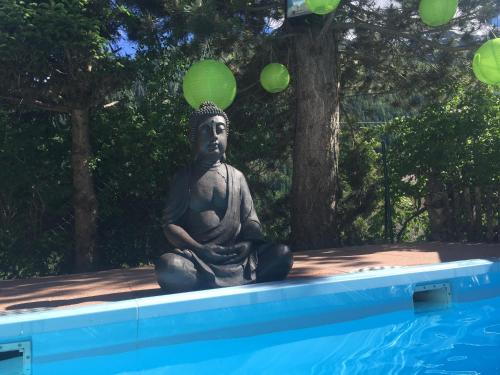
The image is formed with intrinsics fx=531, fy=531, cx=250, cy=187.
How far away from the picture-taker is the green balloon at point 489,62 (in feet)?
16.7

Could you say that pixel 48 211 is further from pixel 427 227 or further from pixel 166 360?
pixel 427 227

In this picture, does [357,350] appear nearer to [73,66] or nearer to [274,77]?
[274,77]

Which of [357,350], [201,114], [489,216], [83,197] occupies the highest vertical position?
[201,114]

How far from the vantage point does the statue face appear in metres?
4.62

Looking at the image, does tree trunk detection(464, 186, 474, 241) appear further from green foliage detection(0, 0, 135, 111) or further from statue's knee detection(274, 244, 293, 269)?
green foliage detection(0, 0, 135, 111)

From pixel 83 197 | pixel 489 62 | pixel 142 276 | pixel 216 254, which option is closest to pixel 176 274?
pixel 216 254

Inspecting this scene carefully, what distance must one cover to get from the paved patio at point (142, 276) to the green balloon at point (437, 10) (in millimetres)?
2551

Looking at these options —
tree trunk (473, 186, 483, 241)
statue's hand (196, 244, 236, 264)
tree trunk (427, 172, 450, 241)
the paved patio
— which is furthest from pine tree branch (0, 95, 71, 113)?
tree trunk (473, 186, 483, 241)

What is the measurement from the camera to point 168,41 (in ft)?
24.3

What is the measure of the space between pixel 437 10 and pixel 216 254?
328 centimetres

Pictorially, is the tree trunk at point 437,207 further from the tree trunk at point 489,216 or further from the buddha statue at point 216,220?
the buddha statue at point 216,220

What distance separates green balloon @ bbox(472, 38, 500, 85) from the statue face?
8.79ft

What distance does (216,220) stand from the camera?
454 centimetres

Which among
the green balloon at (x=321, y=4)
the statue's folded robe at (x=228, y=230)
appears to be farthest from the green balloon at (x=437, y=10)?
the statue's folded robe at (x=228, y=230)
